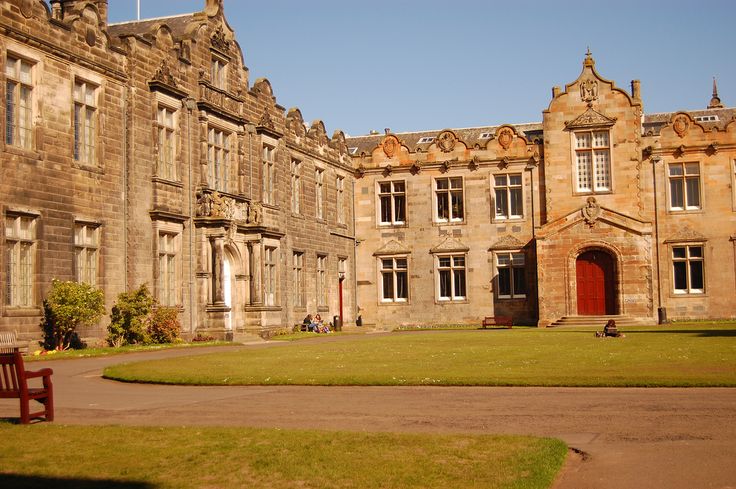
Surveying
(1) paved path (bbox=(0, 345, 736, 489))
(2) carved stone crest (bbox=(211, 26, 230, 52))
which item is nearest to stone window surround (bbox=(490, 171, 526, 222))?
(2) carved stone crest (bbox=(211, 26, 230, 52))

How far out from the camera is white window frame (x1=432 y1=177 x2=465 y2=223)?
4906cm

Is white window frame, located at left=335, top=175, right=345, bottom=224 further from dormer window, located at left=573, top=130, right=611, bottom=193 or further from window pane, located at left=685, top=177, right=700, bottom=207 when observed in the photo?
window pane, located at left=685, top=177, right=700, bottom=207


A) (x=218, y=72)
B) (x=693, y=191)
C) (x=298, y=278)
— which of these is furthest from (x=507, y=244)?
(x=218, y=72)

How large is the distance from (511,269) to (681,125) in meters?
11.0

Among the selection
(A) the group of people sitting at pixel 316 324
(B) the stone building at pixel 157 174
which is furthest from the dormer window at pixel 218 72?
(A) the group of people sitting at pixel 316 324

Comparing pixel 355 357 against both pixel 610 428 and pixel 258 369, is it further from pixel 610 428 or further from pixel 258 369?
pixel 610 428

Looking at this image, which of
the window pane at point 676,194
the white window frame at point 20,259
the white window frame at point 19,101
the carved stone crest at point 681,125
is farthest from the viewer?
the window pane at point 676,194

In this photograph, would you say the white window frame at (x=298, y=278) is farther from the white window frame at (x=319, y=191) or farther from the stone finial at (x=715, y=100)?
the stone finial at (x=715, y=100)

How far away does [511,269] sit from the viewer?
47938 millimetres

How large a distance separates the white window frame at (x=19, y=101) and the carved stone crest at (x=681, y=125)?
3191 centimetres

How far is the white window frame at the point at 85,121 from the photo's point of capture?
2759 centimetres

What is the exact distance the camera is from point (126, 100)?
29.9 meters

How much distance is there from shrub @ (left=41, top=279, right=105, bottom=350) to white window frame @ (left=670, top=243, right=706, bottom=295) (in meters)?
30.0

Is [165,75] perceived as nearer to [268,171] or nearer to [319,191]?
[268,171]
